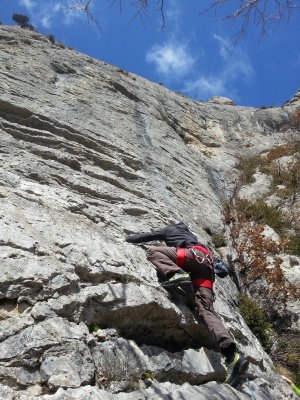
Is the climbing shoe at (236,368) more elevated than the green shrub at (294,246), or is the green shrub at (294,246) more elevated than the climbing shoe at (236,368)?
the green shrub at (294,246)

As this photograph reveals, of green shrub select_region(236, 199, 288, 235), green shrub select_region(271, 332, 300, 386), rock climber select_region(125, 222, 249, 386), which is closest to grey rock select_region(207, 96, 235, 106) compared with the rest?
green shrub select_region(236, 199, 288, 235)

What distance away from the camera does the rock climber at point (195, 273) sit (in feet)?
18.4

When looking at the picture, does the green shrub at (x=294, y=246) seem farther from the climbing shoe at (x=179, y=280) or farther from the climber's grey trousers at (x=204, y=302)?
the climbing shoe at (x=179, y=280)

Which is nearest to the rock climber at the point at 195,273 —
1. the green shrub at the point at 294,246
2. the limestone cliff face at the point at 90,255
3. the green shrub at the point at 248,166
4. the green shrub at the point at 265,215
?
the limestone cliff face at the point at 90,255

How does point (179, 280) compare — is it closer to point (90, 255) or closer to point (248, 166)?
point (90, 255)

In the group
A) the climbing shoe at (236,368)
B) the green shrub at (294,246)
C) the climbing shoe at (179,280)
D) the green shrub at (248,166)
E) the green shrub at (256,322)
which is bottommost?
the climbing shoe at (236,368)

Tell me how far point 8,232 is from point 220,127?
18767 millimetres

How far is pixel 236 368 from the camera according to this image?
5551 mm

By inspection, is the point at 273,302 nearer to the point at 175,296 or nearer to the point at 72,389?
the point at 175,296

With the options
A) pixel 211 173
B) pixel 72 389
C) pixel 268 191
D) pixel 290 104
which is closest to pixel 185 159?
pixel 211 173

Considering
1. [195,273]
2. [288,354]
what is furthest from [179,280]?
[288,354]

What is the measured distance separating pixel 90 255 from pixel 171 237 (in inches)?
67.3

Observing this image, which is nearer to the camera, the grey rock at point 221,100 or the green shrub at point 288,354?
the green shrub at point 288,354

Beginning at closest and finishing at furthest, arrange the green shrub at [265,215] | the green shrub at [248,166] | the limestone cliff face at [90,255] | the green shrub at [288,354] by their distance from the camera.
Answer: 1. the limestone cliff face at [90,255]
2. the green shrub at [288,354]
3. the green shrub at [265,215]
4. the green shrub at [248,166]
